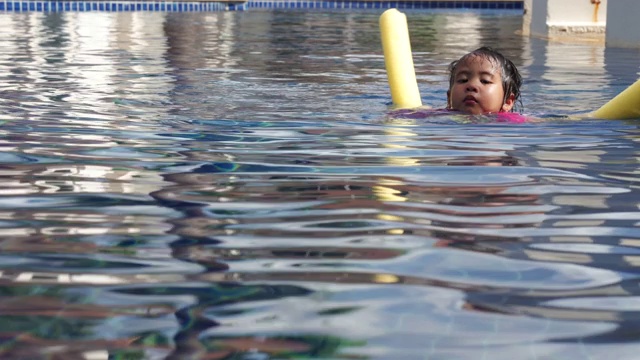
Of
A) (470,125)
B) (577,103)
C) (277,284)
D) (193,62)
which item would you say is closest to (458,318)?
(277,284)

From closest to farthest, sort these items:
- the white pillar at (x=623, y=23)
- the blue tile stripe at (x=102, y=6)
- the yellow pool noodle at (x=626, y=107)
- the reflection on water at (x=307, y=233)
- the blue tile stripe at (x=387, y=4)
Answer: the reflection on water at (x=307, y=233), the yellow pool noodle at (x=626, y=107), the white pillar at (x=623, y=23), the blue tile stripe at (x=102, y=6), the blue tile stripe at (x=387, y=4)

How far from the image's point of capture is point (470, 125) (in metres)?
5.07

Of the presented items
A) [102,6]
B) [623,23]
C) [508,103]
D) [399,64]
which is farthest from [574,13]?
[102,6]

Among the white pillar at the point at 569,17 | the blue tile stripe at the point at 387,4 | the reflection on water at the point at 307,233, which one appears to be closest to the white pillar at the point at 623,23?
the white pillar at the point at 569,17

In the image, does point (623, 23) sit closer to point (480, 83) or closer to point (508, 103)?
point (508, 103)

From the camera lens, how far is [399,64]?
241 inches

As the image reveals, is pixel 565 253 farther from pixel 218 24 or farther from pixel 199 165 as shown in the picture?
pixel 218 24

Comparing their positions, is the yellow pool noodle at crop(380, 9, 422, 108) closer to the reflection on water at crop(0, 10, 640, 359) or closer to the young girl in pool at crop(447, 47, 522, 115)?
the reflection on water at crop(0, 10, 640, 359)

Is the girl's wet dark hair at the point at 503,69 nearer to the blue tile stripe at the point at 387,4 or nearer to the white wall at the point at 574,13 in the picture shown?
the white wall at the point at 574,13

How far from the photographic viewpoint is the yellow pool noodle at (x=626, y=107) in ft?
17.3

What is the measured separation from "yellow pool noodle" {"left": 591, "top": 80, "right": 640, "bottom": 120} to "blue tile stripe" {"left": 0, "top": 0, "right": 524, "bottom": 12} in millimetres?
18516

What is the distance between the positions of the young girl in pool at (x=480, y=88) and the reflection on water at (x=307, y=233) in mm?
152

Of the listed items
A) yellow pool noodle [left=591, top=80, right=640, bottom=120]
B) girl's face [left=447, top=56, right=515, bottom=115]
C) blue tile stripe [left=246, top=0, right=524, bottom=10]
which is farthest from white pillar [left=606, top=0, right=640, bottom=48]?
blue tile stripe [left=246, top=0, right=524, bottom=10]

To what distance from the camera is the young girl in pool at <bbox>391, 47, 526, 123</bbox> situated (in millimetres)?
5305
